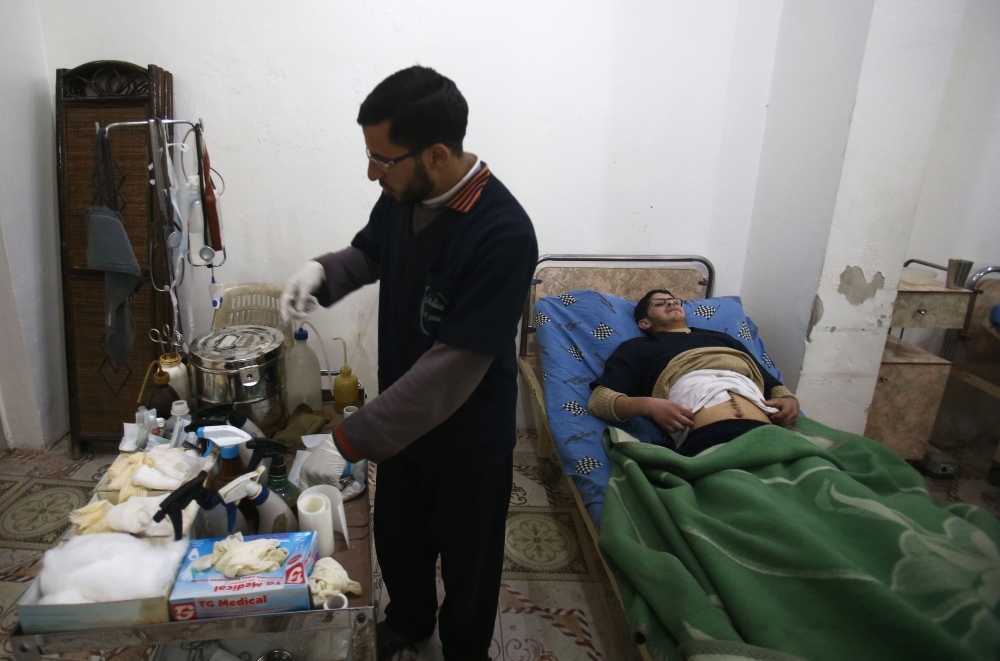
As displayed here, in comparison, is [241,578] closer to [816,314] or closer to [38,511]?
[38,511]

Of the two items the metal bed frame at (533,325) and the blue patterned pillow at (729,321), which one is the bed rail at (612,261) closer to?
the metal bed frame at (533,325)

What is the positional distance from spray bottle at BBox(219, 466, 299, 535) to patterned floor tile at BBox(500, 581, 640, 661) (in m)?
0.85

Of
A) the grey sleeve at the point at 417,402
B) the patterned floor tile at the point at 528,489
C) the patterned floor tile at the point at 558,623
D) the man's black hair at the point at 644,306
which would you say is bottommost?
the patterned floor tile at the point at 558,623

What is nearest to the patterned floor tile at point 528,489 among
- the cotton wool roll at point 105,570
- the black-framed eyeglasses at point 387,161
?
the cotton wool roll at point 105,570

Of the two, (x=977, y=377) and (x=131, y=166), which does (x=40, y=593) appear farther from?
(x=977, y=377)

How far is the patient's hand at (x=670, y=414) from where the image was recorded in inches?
68.6

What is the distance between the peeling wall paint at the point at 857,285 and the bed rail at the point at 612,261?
62 centimetres

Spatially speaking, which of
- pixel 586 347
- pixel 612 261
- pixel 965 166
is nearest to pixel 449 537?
pixel 586 347

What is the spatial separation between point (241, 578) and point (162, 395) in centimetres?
77

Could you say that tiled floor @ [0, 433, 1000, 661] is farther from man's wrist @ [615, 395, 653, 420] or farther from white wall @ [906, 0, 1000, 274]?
white wall @ [906, 0, 1000, 274]

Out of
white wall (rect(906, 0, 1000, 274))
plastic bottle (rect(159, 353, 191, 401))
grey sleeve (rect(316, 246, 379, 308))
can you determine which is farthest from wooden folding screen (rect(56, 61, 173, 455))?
white wall (rect(906, 0, 1000, 274))

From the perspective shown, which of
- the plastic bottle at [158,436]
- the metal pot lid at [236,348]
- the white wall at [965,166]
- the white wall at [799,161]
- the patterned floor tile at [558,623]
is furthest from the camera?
the white wall at [965,166]

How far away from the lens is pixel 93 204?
7.25ft

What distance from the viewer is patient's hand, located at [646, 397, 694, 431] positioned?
1.74 metres
